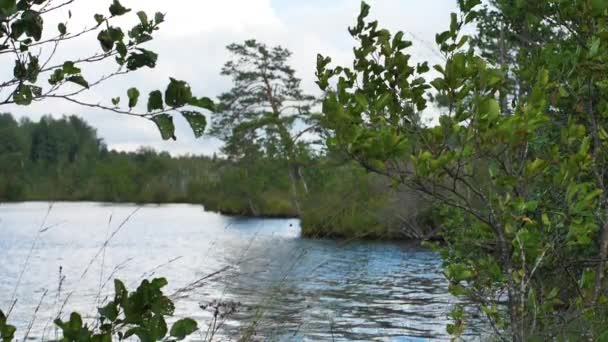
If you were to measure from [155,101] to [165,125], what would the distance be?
3.1 inches

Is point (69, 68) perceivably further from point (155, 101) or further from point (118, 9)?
point (155, 101)

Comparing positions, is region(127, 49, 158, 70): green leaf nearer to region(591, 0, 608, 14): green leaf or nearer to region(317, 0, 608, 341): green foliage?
region(317, 0, 608, 341): green foliage

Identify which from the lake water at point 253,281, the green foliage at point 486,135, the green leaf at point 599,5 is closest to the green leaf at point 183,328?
the green foliage at point 486,135

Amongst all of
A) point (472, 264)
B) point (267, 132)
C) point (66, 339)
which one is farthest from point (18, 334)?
point (267, 132)

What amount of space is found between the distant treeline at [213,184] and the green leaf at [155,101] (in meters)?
1.10

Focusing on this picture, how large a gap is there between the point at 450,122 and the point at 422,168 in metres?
0.26

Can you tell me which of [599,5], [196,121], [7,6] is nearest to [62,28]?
Answer: [7,6]

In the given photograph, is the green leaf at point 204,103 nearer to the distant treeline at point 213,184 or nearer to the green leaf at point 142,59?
the green leaf at point 142,59

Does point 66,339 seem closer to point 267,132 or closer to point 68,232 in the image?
point 68,232

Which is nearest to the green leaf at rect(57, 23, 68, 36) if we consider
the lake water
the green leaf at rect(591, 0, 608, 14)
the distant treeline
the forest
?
the forest

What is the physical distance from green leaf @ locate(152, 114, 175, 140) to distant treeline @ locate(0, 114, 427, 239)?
1075 mm

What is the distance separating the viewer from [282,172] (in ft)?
155

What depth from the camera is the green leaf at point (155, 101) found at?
2461 mm

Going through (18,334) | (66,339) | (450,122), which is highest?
(450,122)
